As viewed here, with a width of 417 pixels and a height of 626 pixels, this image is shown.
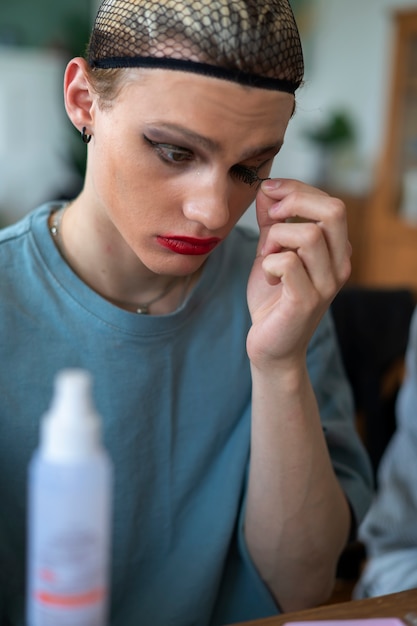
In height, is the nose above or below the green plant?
above

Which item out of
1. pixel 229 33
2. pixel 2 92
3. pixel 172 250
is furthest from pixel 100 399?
pixel 2 92

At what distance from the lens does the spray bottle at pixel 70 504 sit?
496 millimetres

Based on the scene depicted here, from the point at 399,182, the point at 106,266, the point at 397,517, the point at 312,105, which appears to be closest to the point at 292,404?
the point at 106,266

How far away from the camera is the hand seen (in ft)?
3.03

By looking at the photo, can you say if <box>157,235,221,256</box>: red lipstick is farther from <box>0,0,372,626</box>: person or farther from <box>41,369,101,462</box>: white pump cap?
<box>41,369,101,462</box>: white pump cap

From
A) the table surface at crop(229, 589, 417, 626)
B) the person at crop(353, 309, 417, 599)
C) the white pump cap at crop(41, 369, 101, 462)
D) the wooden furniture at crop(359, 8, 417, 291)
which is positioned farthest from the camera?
the wooden furniture at crop(359, 8, 417, 291)

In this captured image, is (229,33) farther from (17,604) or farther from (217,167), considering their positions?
(17,604)

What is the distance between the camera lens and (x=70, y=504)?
1.63 ft

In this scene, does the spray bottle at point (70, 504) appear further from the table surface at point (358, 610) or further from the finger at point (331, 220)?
the finger at point (331, 220)

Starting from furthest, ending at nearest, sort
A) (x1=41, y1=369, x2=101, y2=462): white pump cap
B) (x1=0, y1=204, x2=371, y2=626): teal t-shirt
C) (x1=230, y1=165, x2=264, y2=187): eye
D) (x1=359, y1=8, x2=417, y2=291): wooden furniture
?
(x1=359, y1=8, x2=417, y2=291): wooden furniture
(x1=0, y1=204, x2=371, y2=626): teal t-shirt
(x1=230, y1=165, x2=264, y2=187): eye
(x1=41, y1=369, x2=101, y2=462): white pump cap

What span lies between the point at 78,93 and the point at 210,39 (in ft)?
0.72

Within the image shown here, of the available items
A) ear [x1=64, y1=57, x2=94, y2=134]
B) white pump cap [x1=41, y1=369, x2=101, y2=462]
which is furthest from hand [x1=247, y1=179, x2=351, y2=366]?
white pump cap [x1=41, y1=369, x2=101, y2=462]

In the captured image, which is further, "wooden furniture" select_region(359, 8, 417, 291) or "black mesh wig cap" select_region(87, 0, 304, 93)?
"wooden furniture" select_region(359, 8, 417, 291)

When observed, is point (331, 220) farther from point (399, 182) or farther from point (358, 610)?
point (399, 182)
